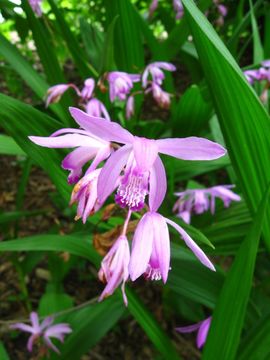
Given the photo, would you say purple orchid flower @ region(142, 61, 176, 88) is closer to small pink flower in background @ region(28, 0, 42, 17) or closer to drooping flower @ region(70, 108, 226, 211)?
small pink flower in background @ region(28, 0, 42, 17)

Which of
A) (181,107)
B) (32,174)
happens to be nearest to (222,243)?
(181,107)

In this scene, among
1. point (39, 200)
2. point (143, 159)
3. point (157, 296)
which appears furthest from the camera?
point (39, 200)

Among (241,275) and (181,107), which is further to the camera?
(181,107)

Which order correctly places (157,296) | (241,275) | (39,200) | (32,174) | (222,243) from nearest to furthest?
(241,275)
(222,243)
(157,296)
(39,200)
(32,174)

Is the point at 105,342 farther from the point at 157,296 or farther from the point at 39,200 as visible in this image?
the point at 39,200

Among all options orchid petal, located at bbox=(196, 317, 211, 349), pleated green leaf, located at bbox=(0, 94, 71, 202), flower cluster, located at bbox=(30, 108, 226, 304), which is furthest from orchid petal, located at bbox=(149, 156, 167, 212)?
orchid petal, located at bbox=(196, 317, 211, 349)

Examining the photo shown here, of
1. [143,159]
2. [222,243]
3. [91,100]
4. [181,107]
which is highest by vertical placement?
[143,159]

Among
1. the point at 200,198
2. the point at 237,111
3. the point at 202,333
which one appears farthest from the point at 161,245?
the point at 200,198

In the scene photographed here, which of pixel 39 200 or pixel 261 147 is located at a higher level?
pixel 261 147
